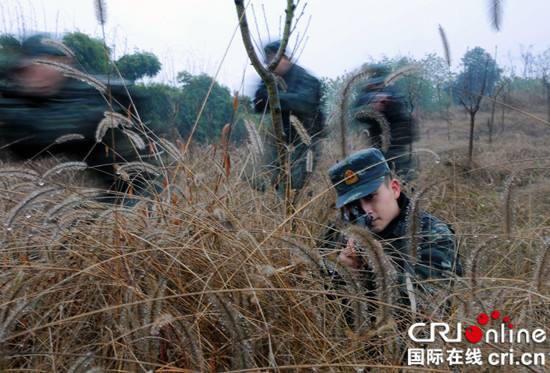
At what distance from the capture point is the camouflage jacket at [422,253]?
53.6 inches

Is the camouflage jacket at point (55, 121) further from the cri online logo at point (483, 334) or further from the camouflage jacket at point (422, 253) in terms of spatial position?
the cri online logo at point (483, 334)

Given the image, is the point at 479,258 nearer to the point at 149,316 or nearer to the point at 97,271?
the point at 149,316

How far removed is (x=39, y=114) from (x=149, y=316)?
1.69 meters

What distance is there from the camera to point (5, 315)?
3.33 feet

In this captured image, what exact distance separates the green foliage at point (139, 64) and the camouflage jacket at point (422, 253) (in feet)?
10.7

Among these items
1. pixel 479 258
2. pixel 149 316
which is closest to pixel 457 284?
pixel 479 258

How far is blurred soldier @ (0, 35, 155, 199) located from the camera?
7.13 feet

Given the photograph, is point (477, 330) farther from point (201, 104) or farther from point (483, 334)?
point (201, 104)

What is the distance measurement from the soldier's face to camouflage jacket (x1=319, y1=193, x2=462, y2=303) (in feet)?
0.14

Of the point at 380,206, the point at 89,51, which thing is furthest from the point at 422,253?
the point at 89,51

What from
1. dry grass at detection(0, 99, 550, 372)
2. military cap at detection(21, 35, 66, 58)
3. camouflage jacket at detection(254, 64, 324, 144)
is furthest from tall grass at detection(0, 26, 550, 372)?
camouflage jacket at detection(254, 64, 324, 144)

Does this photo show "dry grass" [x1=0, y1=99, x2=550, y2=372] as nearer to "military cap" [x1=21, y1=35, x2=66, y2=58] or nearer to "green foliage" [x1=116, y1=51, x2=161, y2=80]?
"military cap" [x1=21, y1=35, x2=66, y2=58]

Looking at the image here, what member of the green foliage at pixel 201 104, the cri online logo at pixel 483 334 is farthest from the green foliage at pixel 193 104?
the cri online logo at pixel 483 334

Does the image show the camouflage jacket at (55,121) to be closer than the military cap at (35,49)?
Yes
